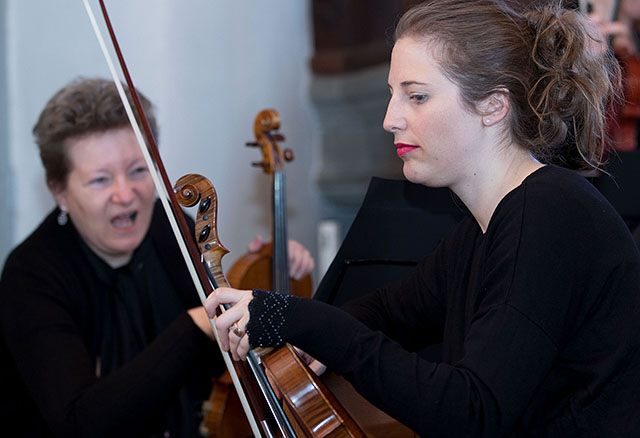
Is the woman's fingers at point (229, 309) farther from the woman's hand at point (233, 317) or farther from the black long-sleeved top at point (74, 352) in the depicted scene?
the black long-sleeved top at point (74, 352)

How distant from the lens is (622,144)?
196 centimetres

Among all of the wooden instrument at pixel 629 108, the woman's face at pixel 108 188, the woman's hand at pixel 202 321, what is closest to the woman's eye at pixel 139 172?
the woman's face at pixel 108 188

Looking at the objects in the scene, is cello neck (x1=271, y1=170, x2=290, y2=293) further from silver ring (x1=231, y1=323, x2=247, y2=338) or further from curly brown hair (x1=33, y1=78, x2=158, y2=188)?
silver ring (x1=231, y1=323, x2=247, y2=338)

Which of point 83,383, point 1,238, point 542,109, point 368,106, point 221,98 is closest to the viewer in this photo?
point 542,109

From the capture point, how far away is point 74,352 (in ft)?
4.67

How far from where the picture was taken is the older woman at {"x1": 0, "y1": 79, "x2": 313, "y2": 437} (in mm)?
1422

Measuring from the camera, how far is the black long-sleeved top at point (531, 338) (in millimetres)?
Result: 823

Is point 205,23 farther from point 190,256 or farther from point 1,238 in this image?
point 190,256

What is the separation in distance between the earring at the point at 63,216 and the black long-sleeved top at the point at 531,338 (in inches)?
37.1

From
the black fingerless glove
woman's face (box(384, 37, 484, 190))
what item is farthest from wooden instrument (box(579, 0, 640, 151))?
the black fingerless glove

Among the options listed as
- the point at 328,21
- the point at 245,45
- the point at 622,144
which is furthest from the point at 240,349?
the point at 328,21

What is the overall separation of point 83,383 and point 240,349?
0.59 metres

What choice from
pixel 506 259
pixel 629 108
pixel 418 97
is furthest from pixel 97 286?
pixel 629 108

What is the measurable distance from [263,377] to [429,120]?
1.22 ft
